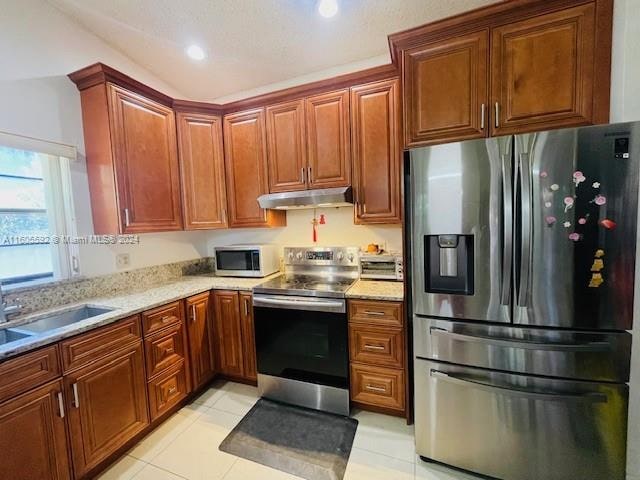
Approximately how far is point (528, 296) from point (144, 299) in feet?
7.58

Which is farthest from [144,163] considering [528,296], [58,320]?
[528,296]

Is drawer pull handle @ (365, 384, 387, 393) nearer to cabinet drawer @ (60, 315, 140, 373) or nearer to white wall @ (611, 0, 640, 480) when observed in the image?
white wall @ (611, 0, 640, 480)

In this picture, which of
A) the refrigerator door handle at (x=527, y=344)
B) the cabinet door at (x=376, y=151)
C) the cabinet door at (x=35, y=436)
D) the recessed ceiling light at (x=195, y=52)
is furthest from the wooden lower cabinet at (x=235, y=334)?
the recessed ceiling light at (x=195, y=52)

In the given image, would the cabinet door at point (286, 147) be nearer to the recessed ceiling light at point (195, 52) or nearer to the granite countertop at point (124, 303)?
the recessed ceiling light at point (195, 52)

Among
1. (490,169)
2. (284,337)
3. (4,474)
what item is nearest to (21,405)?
(4,474)

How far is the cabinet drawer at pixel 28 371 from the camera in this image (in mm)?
1196

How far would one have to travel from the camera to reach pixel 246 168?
8.09ft

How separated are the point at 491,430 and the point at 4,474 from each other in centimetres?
225

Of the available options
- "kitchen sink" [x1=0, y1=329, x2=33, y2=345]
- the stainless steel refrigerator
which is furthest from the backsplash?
the stainless steel refrigerator

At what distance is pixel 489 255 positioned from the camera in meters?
1.36

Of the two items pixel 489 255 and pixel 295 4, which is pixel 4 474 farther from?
pixel 295 4

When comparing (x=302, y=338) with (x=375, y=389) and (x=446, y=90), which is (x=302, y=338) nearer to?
(x=375, y=389)

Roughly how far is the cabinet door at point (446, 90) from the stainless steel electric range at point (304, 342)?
1.16 m

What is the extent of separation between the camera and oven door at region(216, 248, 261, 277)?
246 centimetres
